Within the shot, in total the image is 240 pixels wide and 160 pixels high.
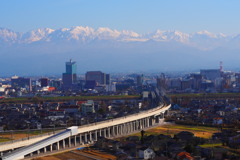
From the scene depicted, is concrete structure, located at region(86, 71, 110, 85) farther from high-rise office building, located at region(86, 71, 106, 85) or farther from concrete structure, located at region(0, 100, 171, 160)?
concrete structure, located at region(0, 100, 171, 160)

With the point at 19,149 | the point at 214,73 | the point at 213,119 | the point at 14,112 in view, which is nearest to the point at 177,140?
the point at 19,149

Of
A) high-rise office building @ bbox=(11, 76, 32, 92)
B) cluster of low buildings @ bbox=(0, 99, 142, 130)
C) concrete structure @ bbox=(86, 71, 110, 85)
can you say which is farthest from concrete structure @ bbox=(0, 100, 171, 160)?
concrete structure @ bbox=(86, 71, 110, 85)

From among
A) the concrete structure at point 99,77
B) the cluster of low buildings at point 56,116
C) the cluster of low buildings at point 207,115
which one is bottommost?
the cluster of low buildings at point 56,116

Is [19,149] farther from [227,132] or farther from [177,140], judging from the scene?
[227,132]

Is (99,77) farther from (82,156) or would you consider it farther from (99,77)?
(82,156)

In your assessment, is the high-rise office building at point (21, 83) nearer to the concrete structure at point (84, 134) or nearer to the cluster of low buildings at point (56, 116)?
the cluster of low buildings at point (56, 116)

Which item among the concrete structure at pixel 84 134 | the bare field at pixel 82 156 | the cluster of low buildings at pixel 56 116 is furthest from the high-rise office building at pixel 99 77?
the bare field at pixel 82 156

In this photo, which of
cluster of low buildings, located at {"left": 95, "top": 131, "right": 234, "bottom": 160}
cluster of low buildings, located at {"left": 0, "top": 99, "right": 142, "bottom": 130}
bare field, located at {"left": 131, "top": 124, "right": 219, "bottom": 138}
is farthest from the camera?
cluster of low buildings, located at {"left": 0, "top": 99, "right": 142, "bottom": 130}

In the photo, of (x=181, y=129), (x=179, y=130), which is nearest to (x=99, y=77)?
(x=181, y=129)

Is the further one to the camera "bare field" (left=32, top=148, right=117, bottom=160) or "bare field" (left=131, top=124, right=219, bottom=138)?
"bare field" (left=131, top=124, right=219, bottom=138)
